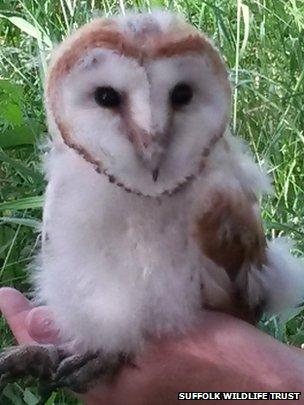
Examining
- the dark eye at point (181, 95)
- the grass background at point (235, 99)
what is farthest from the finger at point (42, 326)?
the grass background at point (235, 99)

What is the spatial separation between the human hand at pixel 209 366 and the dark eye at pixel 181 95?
234mm

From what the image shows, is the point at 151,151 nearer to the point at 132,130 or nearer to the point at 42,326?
the point at 132,130

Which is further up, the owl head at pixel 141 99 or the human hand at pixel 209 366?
the owl head at pixel 141 99

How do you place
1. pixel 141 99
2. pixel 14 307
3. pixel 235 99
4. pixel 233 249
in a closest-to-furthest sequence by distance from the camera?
pixel 141 99 < pixel 233 249 < pixel 14 307 < pixel 235 99

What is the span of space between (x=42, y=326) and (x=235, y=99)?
2.20 feet

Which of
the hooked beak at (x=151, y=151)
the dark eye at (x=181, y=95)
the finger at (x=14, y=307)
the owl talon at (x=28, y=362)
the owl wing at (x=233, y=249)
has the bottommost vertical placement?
the finger at (x=14, y=307)

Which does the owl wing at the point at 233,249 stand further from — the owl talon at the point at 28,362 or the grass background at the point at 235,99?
the grass background at the point at 235,99

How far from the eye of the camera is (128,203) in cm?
86

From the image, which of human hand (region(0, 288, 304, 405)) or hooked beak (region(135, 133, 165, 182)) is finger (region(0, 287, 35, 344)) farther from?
hooked beak (region(135, 133, 165, 182))

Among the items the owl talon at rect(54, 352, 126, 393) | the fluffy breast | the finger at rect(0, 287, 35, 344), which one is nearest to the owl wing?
the fluffy breast

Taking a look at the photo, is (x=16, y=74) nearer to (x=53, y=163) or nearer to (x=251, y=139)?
(x=251, y=139)

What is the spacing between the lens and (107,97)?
→ 82 cm

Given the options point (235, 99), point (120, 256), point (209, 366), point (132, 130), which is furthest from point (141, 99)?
point (235, 99)

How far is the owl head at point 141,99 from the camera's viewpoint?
79 cm
